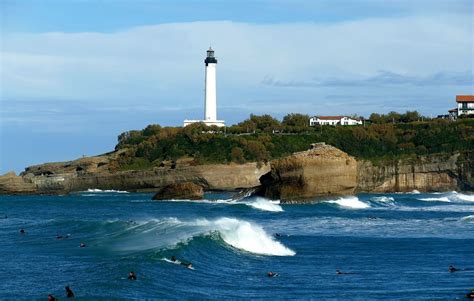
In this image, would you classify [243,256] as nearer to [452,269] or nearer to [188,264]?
[188,264]

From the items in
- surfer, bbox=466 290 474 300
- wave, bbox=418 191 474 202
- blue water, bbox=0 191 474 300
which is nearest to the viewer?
surfer, bbox=466 290 474 300

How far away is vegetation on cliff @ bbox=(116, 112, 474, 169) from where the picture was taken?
369ft

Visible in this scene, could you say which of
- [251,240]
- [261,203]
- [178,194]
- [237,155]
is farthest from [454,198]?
[251,240]

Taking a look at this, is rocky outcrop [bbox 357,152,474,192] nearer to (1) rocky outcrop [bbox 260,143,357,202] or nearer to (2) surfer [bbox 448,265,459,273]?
(1) rocky outcrop [bbox 260,143,357,202]

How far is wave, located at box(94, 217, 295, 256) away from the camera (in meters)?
38.5

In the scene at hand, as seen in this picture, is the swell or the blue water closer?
the blue water

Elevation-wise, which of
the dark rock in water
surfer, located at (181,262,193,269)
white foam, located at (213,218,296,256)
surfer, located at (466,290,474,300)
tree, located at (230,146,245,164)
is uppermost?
tree, located at (230,146,245,164)

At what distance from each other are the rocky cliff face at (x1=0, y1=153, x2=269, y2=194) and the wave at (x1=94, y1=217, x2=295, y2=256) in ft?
184

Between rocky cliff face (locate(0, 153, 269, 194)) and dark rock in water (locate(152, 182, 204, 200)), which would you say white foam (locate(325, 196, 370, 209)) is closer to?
dark rock in water (locate(152, 182, 204, 200))

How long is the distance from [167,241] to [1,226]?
1636cm

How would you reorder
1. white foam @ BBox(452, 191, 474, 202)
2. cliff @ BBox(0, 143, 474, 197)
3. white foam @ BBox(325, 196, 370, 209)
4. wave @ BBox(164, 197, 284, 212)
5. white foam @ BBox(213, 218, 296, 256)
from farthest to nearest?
cliff @ BBox(0, 143, 474, 197), white foam @ BBox(452, 191, 474, 202), white foam @ BBox(325, 196, 370, 209), wave @ BBox(164, 197, 284, 212), white foam @ BBox(213, 218, 296, 256)

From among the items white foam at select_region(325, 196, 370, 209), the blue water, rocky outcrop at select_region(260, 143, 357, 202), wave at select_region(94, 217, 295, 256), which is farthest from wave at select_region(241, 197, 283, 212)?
wave at select_region(94, 217, 295, 256)

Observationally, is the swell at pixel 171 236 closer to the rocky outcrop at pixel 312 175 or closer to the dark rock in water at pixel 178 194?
the rocky outcrop at pixel 312 175

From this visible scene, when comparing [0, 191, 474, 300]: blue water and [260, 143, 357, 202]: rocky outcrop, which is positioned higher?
[260, 143, 357, 202]: rocky outcrop
